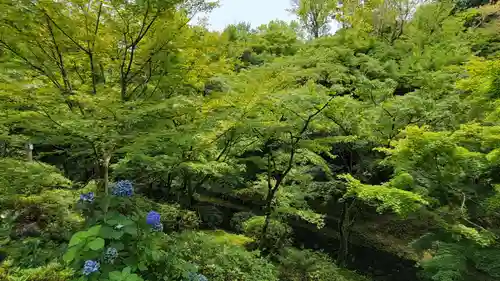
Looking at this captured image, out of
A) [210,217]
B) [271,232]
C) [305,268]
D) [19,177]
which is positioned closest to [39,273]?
[19,177]

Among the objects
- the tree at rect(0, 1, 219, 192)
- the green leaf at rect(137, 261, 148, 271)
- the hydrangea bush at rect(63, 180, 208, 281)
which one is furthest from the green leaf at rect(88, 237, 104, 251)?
the tree at rect(0, 1, 219, 192)

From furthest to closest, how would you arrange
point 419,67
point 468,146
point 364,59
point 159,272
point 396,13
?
point 396,13, point 364,59, point 419,67, point 468,146, point 159,272

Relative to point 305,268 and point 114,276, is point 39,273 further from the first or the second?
point 305,268

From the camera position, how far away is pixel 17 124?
154 inches

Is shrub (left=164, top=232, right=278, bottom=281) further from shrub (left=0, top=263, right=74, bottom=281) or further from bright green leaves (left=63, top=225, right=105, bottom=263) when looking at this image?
bright green leaves (left=63, top=225, right=105, bottom=263)

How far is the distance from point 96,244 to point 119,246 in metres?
0.18

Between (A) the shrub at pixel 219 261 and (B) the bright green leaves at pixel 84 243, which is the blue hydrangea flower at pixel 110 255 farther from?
(A) the shrub at pixel 219 261

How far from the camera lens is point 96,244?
7.51ft

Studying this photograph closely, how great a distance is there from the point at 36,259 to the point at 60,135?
138cm

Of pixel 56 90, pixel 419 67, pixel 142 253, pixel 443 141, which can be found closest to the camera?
pixel 142 253

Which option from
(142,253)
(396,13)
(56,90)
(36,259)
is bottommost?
(36,259)

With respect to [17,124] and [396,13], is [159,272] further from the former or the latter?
[396,13]

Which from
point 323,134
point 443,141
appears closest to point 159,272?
point 443,141

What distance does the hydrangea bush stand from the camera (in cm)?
231
